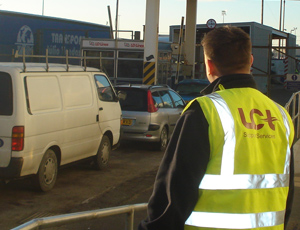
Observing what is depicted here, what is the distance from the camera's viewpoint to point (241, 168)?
2.06m

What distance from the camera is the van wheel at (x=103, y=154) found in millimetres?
9422

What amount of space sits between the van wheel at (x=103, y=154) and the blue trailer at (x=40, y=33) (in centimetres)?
1399

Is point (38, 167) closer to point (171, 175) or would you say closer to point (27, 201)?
point (27, 201)

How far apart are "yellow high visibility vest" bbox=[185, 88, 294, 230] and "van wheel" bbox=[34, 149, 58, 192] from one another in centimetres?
574

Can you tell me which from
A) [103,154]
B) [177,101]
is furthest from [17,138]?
[177,101]

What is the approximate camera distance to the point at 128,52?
67.8 ft

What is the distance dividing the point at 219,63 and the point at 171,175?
56 cm

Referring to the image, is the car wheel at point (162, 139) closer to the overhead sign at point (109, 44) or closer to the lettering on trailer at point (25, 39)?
the overhead sign at point (109, 44)

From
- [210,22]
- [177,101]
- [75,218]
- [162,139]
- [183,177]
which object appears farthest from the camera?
[210,22]

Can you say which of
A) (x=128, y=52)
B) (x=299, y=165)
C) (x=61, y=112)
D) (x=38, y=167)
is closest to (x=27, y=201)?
(x=38, y=167)

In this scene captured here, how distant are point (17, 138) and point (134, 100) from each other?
16.8 ft

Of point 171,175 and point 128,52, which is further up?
point 128,52

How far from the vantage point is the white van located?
702 cm

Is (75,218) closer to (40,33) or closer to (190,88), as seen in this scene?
(190,88)
